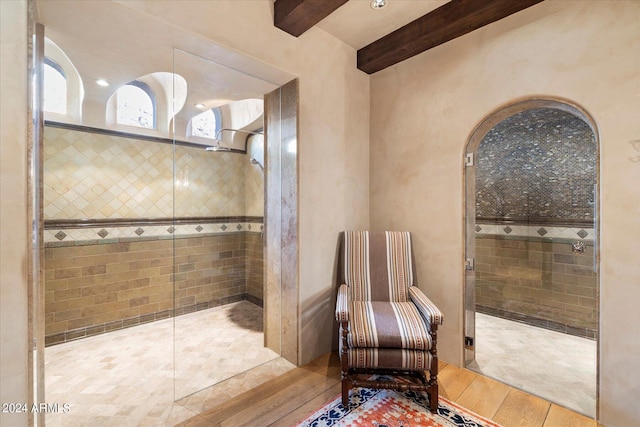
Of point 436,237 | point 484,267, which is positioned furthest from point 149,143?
point 484,267

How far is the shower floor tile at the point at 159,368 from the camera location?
1.66 meters

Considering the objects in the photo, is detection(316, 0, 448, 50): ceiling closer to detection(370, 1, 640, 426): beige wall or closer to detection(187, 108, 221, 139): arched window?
detection(370, 1, 640, 426): beige wall

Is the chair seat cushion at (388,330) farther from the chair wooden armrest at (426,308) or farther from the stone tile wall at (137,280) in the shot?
the stone tile wall at (137,280)

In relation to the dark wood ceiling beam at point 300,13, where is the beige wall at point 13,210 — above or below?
below

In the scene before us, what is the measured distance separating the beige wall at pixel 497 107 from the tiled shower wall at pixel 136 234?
1.48m

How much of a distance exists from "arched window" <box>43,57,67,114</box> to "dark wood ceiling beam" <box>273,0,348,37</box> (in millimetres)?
1817

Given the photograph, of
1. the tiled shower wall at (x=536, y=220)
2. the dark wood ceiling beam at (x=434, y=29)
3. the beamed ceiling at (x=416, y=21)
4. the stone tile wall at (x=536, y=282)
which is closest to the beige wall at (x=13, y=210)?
the beamed ceiling at (x=416, y=21)

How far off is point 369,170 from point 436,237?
938mm

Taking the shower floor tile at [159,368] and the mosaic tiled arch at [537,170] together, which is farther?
the mosaic tiled arch at [537,170]

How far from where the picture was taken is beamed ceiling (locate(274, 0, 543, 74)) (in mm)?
1790

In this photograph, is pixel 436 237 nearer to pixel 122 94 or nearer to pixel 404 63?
pixel 404 63

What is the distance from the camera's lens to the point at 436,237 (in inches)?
88.5

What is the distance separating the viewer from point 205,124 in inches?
94.6

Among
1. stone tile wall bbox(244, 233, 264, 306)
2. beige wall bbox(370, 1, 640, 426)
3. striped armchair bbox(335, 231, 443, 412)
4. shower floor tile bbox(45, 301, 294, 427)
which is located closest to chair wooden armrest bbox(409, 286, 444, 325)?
striped armchair bbox(335, 231, 443, 412)
